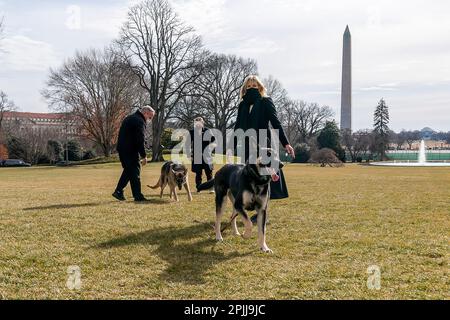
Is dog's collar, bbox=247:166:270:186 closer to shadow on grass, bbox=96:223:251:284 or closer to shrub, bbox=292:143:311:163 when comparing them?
shadow on grass, bbox=96:223:251:284

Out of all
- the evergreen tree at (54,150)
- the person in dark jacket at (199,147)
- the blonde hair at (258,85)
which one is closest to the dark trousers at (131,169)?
the person in dark jacket at (199,147)

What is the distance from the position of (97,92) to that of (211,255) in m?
52.0

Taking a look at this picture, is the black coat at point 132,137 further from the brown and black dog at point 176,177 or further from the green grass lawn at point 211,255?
the green grass lawn at point 211,255

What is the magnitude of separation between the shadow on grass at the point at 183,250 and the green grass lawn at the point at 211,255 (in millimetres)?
14

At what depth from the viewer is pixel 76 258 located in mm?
5590

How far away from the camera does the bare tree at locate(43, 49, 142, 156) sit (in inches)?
2066

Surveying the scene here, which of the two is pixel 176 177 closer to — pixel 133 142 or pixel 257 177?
pixel 133 142

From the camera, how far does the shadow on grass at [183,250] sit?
5.00m

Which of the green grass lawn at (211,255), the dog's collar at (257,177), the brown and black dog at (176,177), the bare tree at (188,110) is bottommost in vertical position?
the green grass lawn at (211,255)
